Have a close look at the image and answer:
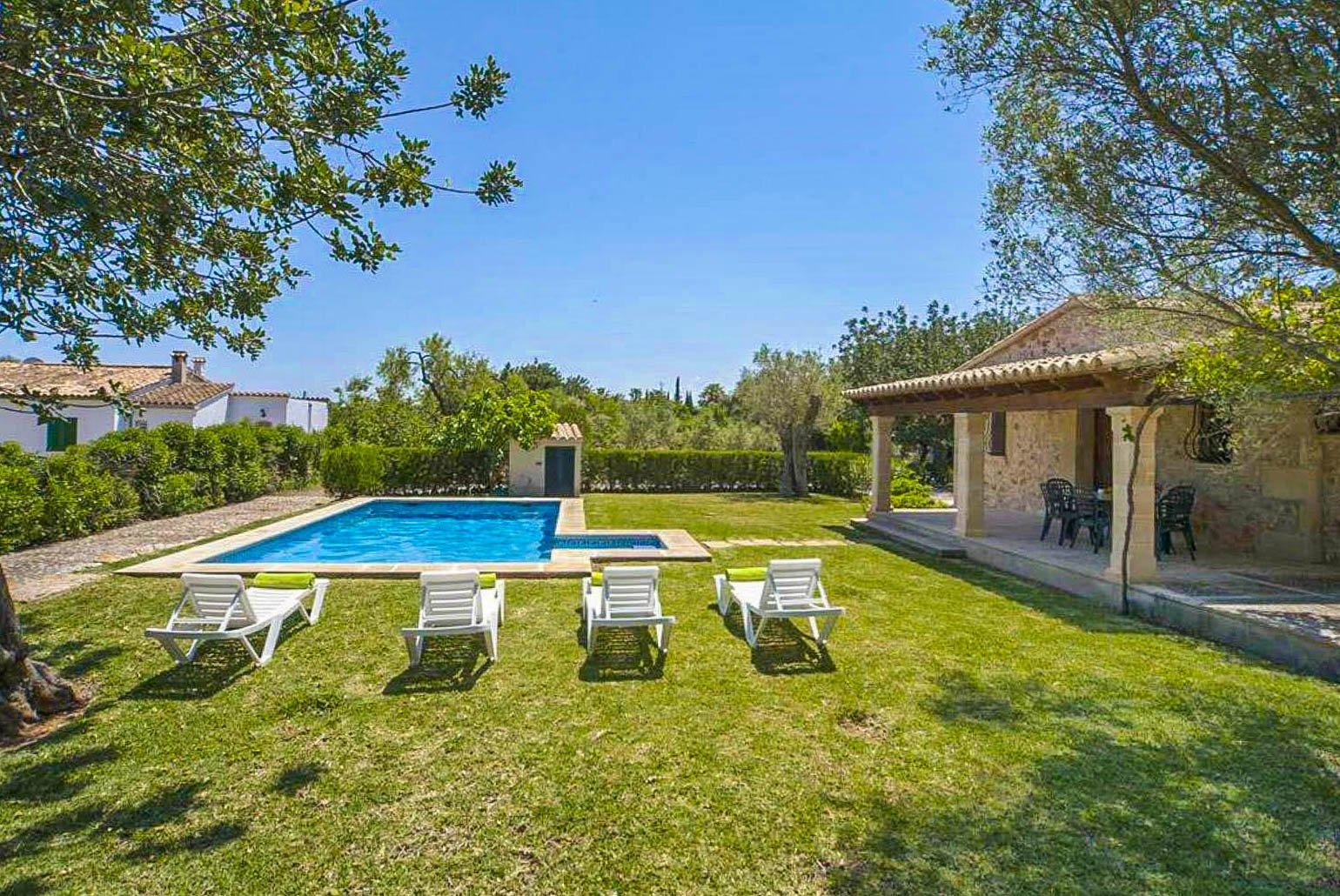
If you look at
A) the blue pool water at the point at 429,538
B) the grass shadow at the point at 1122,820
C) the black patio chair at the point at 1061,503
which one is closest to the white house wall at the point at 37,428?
the blue pool water at the point at 429,538

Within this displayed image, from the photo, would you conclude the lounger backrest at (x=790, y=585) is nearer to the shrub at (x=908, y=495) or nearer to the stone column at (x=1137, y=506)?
the stone column at (x=1137, y=506)

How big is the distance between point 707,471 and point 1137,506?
16838mm

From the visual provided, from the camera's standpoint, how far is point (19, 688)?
518 cm

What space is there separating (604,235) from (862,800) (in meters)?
17.1

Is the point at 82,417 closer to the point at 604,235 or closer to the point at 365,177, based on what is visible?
the point at 604,235

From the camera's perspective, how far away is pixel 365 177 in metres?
5.00

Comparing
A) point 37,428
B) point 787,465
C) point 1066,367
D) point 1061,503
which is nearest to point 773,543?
point 1061,503

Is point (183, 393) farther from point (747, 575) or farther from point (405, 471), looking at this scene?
point (747, 575)

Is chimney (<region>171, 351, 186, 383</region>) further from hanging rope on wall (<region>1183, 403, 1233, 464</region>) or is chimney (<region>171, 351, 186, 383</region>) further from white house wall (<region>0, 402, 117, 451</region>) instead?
hanging rope on wall (<region>1183, 403, 1233, 464</region>)

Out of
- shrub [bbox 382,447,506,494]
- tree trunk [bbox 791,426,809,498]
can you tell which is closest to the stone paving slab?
tree trunk [bbox 791,426,809,498]

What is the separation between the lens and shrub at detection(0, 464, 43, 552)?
11.1 meters

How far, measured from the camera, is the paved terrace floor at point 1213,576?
7.47 meters

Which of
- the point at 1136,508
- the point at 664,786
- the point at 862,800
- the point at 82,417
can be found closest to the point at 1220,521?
the point at 1136,508

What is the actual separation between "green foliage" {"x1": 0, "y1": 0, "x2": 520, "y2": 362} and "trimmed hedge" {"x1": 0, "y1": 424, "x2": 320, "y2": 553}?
8.68m
